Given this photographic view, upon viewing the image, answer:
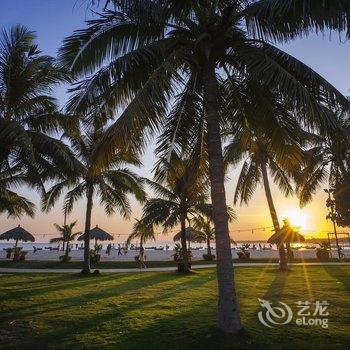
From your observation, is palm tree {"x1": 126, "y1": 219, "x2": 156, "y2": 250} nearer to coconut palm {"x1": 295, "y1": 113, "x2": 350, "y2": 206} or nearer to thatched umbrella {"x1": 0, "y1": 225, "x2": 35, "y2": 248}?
coconut palm {"x1": 295, "y1": 113, "x2": 350, "y2": 206}

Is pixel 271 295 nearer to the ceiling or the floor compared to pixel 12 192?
nearer to the floor

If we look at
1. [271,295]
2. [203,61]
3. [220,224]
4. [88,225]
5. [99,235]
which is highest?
[203,61]

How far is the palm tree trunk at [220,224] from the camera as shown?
7246 millimetres

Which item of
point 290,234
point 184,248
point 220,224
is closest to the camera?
point 220,224

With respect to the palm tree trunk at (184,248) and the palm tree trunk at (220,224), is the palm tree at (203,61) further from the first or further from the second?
the palm tree trunk at (184,248)

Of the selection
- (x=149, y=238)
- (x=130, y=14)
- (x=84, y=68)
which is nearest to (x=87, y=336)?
(x=84, y=68)

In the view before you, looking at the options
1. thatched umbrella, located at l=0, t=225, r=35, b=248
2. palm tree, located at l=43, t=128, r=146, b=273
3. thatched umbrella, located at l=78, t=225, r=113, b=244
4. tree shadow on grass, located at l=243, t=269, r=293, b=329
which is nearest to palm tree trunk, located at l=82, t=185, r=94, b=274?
palm tree, located at l=43, t=128, r=146, b=273

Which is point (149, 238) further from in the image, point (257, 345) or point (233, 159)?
point (257, 345)

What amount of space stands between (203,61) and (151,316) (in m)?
6.47

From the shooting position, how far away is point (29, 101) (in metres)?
13.7

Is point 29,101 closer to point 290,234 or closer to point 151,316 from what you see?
point 151,316

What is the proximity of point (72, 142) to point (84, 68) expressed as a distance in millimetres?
10885

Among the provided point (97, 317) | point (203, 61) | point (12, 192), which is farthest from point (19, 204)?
point (203, 61)

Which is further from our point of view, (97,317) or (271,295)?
(271,295)
